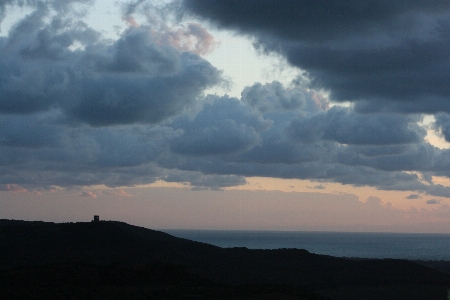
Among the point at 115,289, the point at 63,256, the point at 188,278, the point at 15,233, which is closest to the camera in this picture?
the point at 115,289

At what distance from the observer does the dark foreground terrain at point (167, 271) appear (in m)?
46.0

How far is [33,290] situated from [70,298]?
3817mm

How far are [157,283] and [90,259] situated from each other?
14.3 meters

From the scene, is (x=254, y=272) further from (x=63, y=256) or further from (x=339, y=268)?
(x=63, y=256)

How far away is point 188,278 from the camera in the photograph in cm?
5447

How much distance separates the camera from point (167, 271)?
5553cm

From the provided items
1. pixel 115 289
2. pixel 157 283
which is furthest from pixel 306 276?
pixel 115 289

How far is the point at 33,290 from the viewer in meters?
43.8

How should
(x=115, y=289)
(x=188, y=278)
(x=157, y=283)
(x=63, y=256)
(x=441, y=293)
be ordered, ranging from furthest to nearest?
(x=63, y=256)
(x=441, y=293)
(x=188, y=278)
(x=157, y=283)
(x=115, y=289)

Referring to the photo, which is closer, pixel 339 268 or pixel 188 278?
pixel 188 278

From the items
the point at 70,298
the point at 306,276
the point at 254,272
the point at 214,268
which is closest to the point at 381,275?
the point at 306,276

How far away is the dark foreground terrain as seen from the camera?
46.0 meters

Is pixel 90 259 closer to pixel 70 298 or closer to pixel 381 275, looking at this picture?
pixel 70 298

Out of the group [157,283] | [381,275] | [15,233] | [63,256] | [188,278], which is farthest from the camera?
[15,233]
